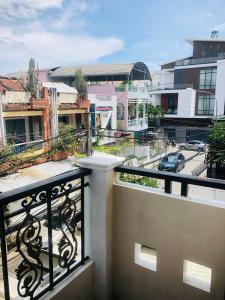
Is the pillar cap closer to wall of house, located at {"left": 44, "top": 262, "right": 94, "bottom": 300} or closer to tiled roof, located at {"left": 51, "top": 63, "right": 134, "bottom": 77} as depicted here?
wall of house, located at {"left": 44, "top": 262, "right": 94, "bottom": 300}

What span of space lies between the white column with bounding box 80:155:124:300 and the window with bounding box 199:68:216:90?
23431 millimetres

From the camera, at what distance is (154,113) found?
75.7 ft

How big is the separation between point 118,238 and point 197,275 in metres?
0.60

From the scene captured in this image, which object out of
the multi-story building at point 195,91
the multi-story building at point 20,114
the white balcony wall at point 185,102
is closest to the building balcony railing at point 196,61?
the multi-story building at point 195,91

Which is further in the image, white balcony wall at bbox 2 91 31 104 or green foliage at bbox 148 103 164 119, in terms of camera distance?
green foliage at bbox 148 103 164 119

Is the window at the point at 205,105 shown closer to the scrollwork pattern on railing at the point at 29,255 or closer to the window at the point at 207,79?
the window at the point at 207,79

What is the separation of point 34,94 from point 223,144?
8.09m

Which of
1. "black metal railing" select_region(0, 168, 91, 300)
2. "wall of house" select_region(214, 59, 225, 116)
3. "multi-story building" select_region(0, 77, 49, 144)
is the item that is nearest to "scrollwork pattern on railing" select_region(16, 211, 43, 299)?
"black metal railing" select_region(0, 168, 91, 300)

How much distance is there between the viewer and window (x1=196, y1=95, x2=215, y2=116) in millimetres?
22469

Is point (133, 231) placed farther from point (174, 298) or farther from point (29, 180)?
point (29, 180)

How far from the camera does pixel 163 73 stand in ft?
85.4

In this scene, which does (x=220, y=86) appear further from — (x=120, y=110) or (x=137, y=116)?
(x=120, y=110)

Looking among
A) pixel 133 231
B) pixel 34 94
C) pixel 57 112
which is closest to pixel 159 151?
pixel 57 112

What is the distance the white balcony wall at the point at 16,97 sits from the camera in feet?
28.4
